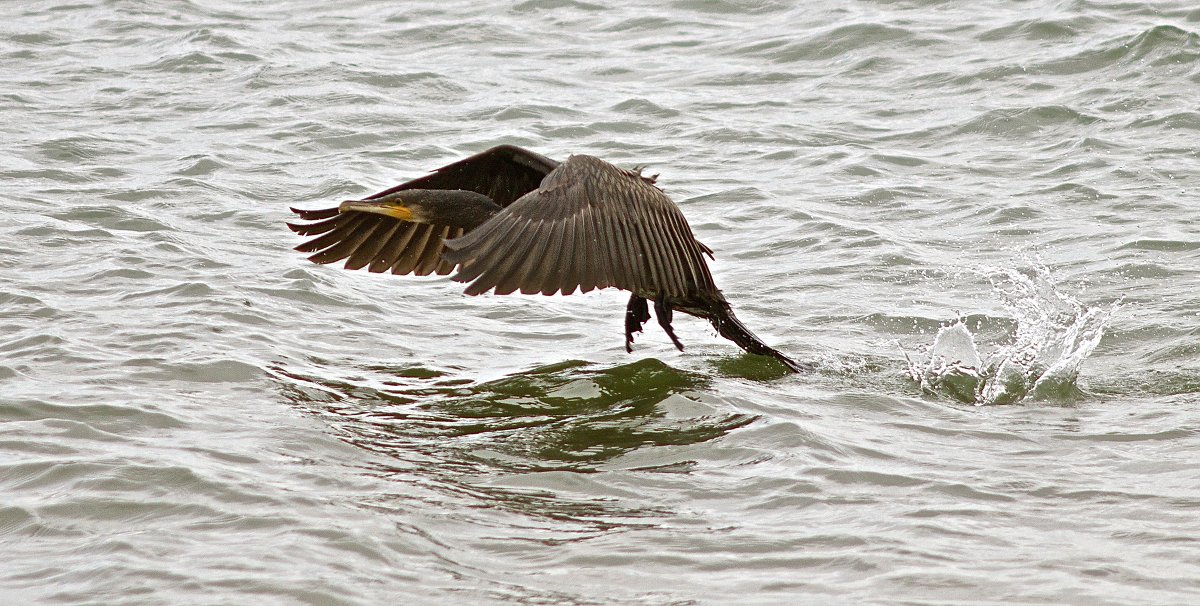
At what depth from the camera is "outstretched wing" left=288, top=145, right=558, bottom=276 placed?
7016 mm

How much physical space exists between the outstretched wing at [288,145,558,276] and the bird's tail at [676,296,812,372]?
113 cm

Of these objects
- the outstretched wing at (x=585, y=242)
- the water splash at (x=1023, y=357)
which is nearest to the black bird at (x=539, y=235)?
the outstretched wing at (x=585, y=242)

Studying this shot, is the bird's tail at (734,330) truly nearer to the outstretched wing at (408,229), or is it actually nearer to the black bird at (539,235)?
the black bird at (539,235)

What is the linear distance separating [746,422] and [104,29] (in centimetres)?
927

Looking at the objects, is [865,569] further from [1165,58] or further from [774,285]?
[1165,58]

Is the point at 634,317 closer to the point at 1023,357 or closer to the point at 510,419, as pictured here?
the point at 510,419

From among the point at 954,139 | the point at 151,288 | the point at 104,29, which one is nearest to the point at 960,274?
the point at 954,139

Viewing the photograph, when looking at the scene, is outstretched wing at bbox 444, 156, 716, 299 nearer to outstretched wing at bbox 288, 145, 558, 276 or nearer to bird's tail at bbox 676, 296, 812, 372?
bird's tail at bbox 676, 296, 812, 372

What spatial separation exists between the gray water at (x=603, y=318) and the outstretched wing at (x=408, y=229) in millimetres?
371

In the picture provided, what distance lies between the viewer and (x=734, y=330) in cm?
652

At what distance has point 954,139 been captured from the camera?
10.0m

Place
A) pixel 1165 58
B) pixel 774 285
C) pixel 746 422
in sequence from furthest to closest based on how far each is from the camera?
1. pixel 1165 58
2. pixel 774 285
3. pixel 746 422

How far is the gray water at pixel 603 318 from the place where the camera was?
440cm

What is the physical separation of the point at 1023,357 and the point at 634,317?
1.82 m
